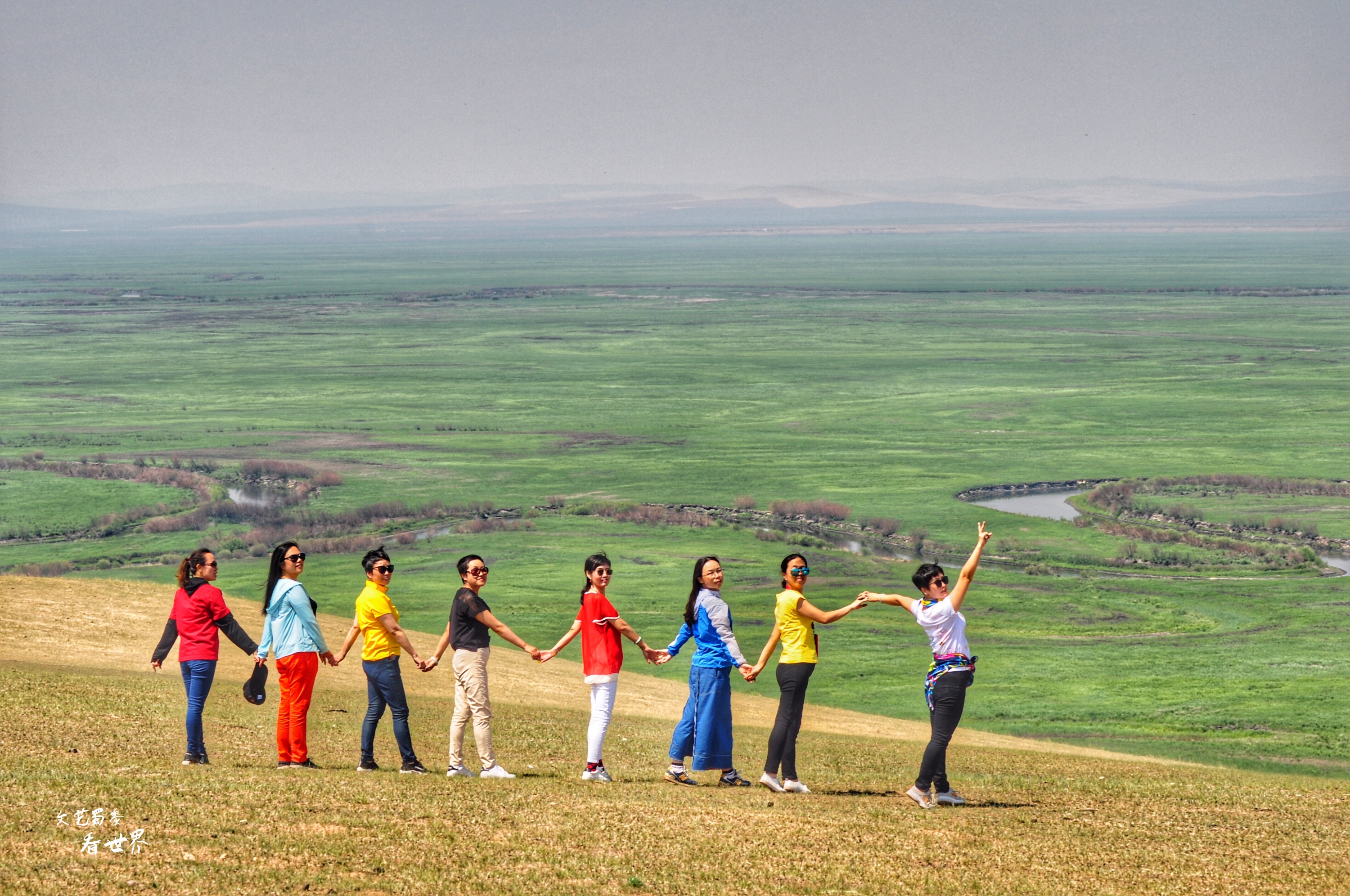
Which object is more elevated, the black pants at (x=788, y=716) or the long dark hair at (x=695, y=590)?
the long dark hair at (x=695, y=590)

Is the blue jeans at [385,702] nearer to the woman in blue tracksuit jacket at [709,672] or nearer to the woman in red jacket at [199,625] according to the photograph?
→ the woman in red jacket at [199,625]

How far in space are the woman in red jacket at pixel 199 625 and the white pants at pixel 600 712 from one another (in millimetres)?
3655

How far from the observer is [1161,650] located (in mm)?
52562

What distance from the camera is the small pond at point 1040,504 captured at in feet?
281

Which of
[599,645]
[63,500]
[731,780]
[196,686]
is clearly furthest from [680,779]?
[63,500]

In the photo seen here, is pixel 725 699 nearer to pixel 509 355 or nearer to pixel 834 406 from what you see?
pixel 834 406

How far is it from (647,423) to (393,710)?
107232 mm

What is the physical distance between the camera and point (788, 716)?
1484 centimetres

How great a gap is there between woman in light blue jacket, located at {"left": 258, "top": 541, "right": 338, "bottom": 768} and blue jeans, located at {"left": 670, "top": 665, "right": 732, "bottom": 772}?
3932 millimetres

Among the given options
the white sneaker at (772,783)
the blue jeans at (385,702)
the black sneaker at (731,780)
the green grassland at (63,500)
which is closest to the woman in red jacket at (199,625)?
the blue jeans at (385,702)

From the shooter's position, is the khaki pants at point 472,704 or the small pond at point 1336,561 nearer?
the khaki pants at point 472,704

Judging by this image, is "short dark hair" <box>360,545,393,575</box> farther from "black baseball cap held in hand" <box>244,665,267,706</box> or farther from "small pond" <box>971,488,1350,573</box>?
"small pond" <box>971,488,1350,573</box>

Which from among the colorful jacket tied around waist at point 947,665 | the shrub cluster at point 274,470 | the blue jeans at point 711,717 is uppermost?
the colorful jacket tied around waist at point 947,665

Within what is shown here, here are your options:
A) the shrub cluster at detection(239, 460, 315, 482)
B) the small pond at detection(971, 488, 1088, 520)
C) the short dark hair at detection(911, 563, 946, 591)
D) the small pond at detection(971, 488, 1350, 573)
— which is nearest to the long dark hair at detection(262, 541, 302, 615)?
the short dark hair at detection(911, 563, 946, 591)
